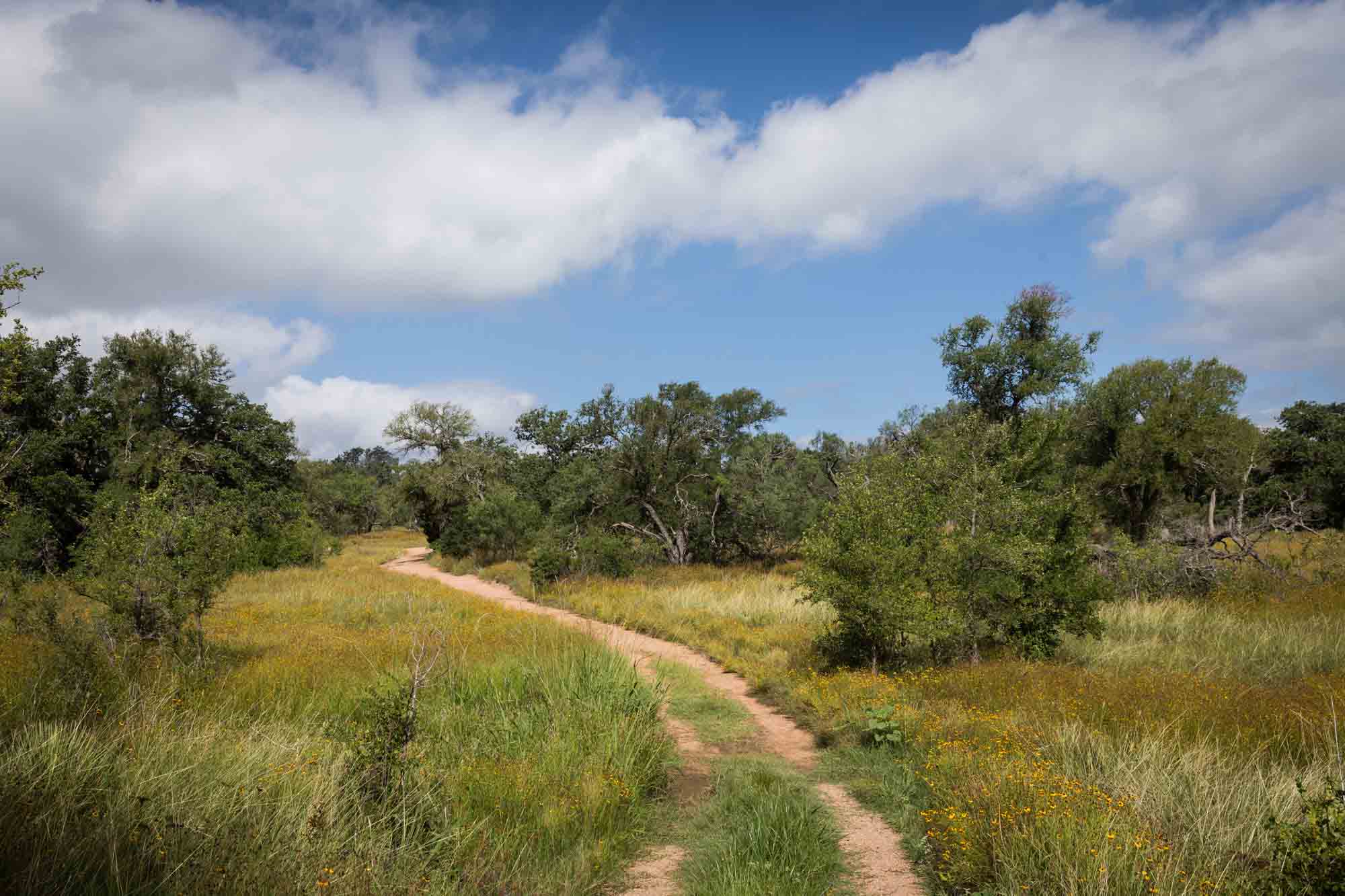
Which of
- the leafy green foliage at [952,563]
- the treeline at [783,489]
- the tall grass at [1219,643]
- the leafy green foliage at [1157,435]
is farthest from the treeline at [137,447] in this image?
the leafy green foliage at [1157,435]

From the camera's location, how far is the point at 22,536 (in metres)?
22.0

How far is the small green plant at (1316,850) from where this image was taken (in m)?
3.50

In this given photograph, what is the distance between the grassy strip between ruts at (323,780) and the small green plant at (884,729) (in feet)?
8.53

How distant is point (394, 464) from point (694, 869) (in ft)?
137

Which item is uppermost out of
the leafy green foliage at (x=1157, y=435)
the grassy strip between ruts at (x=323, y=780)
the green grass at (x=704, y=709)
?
the leafy green foliage at (x=1157, y=435)

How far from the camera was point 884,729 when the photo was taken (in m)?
8.27

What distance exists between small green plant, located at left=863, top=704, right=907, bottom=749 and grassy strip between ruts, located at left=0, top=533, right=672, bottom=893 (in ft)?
8.53

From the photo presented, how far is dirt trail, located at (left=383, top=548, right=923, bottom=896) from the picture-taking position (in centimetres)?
541

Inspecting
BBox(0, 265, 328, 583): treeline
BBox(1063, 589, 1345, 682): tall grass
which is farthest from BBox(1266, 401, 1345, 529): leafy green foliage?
BBox(0, 265, 328, 583): treeline

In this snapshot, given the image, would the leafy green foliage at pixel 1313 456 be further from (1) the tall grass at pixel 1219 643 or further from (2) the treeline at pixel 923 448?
(1) the tall grass at pixel 1219 643

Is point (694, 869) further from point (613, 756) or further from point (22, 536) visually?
point (22, 536)

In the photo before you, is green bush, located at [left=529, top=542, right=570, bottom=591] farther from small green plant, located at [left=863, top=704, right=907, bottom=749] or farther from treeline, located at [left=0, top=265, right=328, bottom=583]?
small green plant, located at [left=863, top=704, right=907, bottom=749]

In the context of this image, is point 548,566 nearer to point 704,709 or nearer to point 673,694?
point 673,694

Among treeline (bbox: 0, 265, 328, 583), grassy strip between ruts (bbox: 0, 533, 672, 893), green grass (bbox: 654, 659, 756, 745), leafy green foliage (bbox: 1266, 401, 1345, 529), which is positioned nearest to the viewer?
grassy strip between ruts (bbox: 0, 533, 672, 893)
